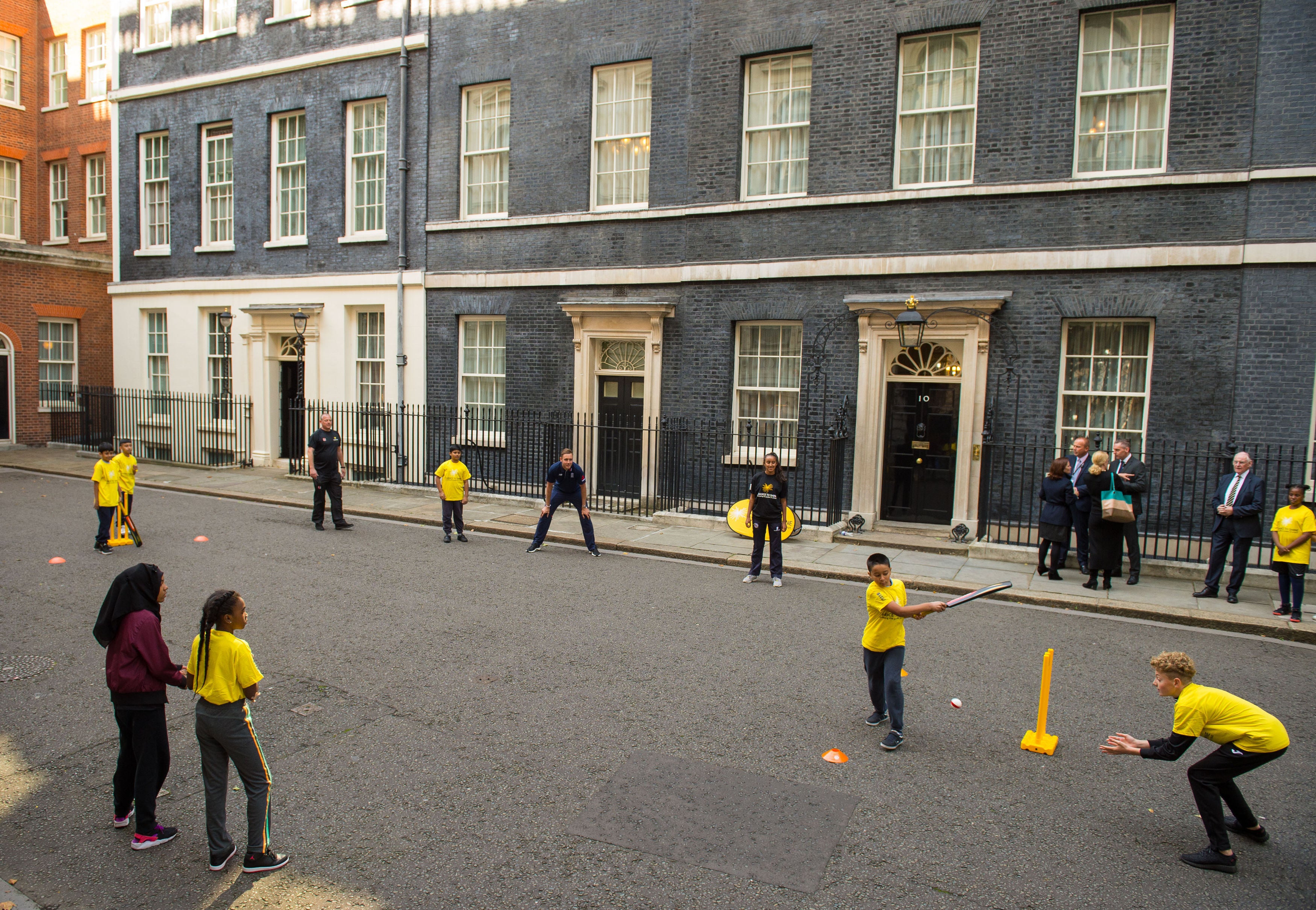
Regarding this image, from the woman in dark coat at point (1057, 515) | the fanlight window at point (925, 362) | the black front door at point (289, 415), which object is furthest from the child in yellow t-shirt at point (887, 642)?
the black front door at point (289, 415)

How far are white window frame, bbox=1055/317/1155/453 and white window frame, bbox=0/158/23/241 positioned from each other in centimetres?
2954

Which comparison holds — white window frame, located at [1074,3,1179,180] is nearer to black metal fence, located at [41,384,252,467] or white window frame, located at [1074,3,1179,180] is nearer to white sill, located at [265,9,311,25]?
white sill, located at [265,9,311,25]

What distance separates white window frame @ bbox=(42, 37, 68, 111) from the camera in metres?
26.3

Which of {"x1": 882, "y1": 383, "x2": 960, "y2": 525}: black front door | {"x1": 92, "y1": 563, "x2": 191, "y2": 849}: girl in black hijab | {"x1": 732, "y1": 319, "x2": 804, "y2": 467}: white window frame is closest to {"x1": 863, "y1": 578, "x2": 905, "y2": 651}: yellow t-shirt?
{"x1": 92, "y1": 563, "x2": 191, "y2": 849}: girl in black hijab

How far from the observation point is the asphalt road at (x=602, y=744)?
444 cm

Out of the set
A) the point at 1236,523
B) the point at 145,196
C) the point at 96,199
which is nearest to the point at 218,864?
the point at 1236,523

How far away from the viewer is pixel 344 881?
4414mm

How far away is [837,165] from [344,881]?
41.7 ft

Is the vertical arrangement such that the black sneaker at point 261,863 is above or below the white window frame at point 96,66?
below

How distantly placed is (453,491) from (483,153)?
26.6ft

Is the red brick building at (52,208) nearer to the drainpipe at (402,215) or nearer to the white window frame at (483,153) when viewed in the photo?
the drainpipe at (402,215)

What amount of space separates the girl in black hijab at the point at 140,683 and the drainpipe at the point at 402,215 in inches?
539

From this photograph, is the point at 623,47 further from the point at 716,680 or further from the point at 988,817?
the point at 988,817

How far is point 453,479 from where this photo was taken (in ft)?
43.1
